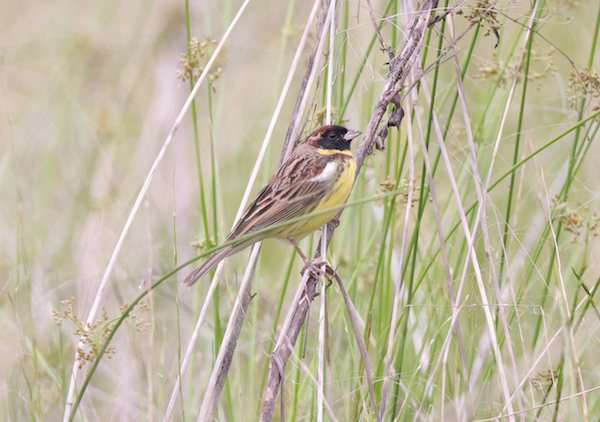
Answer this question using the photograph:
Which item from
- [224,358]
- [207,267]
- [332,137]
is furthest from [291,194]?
[224,358]

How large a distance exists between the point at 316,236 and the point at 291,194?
4.69 ft

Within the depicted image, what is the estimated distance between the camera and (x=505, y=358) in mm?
3367

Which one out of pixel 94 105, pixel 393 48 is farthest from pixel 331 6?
pixel 94 105

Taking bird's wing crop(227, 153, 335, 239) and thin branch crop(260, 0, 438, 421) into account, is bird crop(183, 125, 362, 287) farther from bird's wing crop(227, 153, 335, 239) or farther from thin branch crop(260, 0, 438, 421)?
thin branch crop(260, 0, 438, 421)

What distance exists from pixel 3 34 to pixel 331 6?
4.70 m

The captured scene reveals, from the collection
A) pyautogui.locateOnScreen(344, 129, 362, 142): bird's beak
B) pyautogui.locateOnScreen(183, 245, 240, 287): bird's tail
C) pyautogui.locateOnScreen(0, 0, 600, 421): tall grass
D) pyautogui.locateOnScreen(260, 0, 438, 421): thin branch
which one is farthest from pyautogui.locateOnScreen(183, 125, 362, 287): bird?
pyautogui.locateOnScreen(260, 0, 438, 421): thin branch

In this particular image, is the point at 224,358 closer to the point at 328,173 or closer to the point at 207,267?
the point at 207,267

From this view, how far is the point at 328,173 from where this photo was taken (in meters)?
3.77

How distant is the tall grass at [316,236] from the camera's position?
2.93 metres

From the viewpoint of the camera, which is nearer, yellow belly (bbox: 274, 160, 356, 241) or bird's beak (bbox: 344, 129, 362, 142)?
yellow belly (bbox: 274, 160, 356, 241)

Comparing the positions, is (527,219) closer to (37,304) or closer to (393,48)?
(393,48)

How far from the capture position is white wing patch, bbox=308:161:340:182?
148 inches

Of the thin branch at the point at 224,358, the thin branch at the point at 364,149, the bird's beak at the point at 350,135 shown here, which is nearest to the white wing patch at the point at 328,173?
the bird's beak at the point at 350,135

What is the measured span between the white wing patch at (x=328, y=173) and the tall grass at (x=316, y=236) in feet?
0.55
